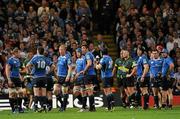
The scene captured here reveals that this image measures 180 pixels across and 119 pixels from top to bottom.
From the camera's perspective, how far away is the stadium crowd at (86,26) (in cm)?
3059

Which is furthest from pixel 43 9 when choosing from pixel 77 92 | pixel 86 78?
pixel 86 78

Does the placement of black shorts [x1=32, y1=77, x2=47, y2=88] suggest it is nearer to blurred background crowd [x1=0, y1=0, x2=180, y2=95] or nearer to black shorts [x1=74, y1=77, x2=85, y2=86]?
black shorts [x1=74, y1=77, x2=85, y2=86]

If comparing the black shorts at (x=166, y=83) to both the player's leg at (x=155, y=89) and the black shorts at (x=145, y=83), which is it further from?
the black shorts at (x=145, y=83)

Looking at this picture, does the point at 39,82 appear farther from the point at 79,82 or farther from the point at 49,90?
the point at 79,82

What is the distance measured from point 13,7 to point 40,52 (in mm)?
7926

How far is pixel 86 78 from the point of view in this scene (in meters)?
26.0

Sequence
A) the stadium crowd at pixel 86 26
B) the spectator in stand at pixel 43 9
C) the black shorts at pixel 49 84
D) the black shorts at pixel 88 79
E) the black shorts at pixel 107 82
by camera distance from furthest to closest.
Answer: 1. the spectator in stand at pixel 43 9
2. the stadium crowd at pixel 86 26
3. the black shorts at pixel 49 84
4. the black shorts at pixel 107 82
5. the black shorts at pixel 88 79

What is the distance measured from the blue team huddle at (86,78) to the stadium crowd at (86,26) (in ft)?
6.82

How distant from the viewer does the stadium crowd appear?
30594mm

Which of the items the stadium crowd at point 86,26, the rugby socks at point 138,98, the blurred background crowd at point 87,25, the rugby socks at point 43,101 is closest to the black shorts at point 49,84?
the rugby socks at point 43,101

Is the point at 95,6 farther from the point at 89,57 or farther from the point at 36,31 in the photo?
the point at 89,57

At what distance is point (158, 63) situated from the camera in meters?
27.3

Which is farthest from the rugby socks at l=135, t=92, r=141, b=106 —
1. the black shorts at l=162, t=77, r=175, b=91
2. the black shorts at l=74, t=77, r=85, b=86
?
the black shorts at l=74, t=77, r=85, b=86

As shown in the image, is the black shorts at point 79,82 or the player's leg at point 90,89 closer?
the player's leg at point 90,89
